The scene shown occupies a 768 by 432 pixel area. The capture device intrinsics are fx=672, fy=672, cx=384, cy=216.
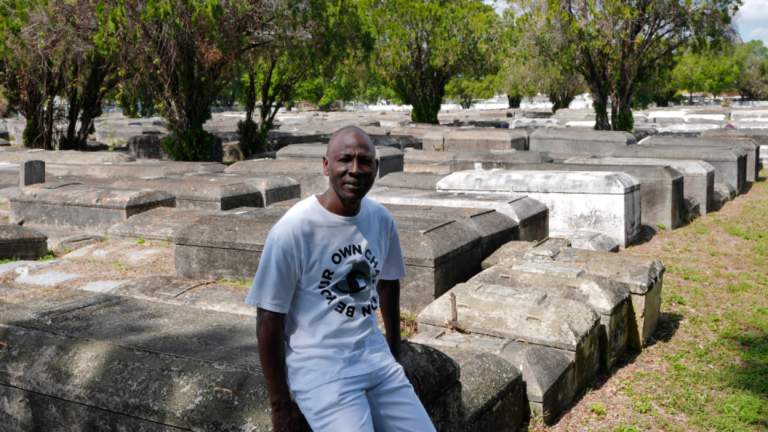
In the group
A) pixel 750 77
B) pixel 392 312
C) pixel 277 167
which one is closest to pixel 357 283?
pixel 392 312

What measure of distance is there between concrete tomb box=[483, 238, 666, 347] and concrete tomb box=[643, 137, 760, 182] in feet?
30.5

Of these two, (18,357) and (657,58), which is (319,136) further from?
(18,357)

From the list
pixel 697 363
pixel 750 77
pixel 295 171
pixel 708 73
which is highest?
pixel 708 73

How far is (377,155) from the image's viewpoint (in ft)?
40.0

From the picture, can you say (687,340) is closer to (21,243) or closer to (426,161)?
(21,243)

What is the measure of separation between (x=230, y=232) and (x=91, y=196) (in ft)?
Answer: 11.5

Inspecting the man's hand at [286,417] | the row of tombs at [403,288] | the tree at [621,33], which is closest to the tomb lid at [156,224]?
the row of tombs at [403,288]

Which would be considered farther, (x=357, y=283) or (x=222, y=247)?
(x=222, y=247)

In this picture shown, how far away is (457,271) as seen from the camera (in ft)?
19.5

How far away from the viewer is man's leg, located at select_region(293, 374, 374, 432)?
7.11 feet

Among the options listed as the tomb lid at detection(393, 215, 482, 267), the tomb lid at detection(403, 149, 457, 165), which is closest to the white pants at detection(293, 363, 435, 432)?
the tomb lid at detection(393, 215, 482, 267)

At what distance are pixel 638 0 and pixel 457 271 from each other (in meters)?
13.7

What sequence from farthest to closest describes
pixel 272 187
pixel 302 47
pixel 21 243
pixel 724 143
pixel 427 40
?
pixel 427 40, pixel 302 47, pixel 724 143, pixel 272 187, pixel 21 243

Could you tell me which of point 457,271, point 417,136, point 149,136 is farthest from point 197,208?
point 417,136
